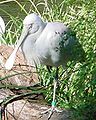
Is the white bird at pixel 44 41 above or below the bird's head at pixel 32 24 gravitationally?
below

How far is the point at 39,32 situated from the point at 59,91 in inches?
28.3

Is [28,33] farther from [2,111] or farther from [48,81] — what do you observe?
[48,81]

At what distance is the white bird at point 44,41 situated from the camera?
3.26m

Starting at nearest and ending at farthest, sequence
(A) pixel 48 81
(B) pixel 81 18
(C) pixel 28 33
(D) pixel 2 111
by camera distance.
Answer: (D) pixel 2 111 → (C) pixel 28 33 → (B) pixel 81 18 → (A) pixel 48 81

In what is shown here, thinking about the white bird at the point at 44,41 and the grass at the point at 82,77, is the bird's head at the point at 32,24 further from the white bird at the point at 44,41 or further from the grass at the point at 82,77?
the grass at the point at 82,77

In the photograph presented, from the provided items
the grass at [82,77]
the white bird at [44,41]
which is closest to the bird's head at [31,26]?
the white bird at [44,41]

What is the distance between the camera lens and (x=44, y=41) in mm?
3275

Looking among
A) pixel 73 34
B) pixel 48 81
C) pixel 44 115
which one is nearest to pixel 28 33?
pixel 73 34

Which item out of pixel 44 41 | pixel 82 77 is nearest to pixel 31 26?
pixel 44 41

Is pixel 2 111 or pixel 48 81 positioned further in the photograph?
pixel 48 81

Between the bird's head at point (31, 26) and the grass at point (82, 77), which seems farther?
the grass at point (82, 77)

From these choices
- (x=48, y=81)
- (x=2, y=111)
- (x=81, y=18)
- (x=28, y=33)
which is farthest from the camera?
(x=48, y=81)

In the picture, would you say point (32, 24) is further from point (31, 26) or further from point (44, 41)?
point (44, 41)

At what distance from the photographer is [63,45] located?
3303 mm
